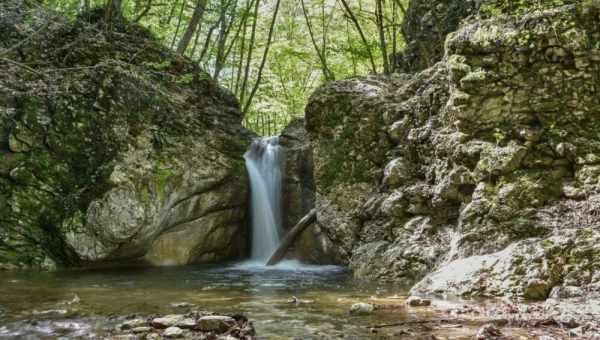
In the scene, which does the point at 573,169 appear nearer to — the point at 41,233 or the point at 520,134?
the point at 520,134

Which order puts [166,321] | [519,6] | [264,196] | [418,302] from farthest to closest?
[264,196], [519,6], [418,302], [166,321]

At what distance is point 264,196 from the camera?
13898 millimetres

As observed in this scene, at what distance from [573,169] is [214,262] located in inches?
345

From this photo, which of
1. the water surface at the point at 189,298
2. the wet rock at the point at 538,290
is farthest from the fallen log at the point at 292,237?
the wet rock at the point at 538,290

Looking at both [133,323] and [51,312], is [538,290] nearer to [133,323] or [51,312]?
[133,323]

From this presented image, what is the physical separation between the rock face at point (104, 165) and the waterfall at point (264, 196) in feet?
2.44

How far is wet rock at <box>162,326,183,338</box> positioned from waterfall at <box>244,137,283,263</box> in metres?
8.85

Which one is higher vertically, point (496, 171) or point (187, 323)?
point (496, 171)

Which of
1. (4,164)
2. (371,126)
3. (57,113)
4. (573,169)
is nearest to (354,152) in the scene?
(371,126)

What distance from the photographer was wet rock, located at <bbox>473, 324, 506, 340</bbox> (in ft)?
12.7

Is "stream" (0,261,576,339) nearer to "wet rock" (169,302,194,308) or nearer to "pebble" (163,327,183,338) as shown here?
"wet rock" (169,302,194,308)

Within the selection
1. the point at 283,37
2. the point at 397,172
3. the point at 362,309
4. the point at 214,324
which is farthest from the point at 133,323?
the point at 283,37

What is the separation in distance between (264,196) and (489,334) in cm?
1029

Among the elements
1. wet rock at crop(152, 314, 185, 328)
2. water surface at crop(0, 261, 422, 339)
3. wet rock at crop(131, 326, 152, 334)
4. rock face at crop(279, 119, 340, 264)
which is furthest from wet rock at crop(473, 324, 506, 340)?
rock face at crop(279, 119, 340, 264)
